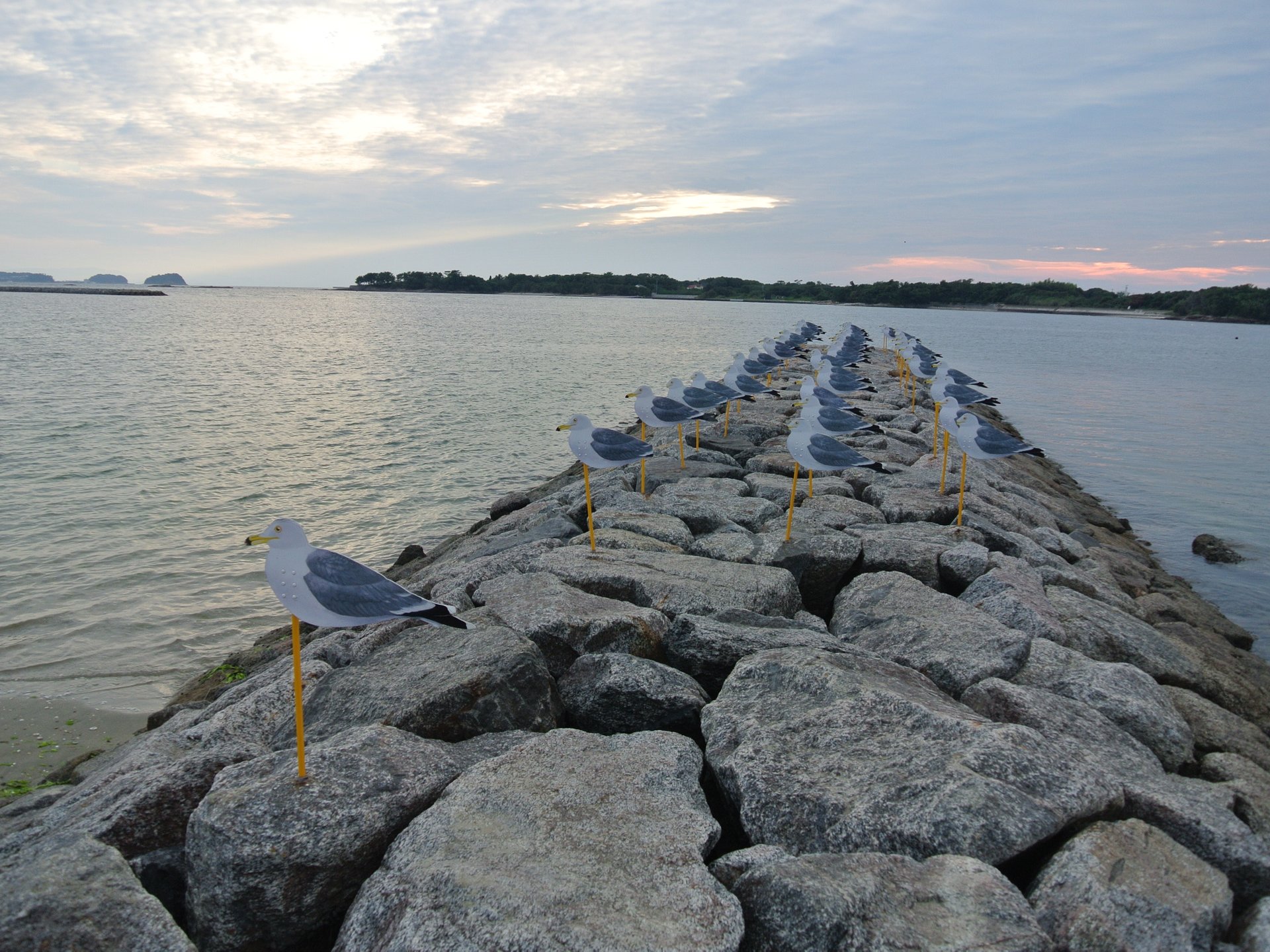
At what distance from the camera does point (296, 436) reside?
72.5 ft

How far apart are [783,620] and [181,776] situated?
4.23 meters

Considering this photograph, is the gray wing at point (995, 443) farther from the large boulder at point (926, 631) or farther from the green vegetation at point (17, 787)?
the green vegetation at point (17, 787)

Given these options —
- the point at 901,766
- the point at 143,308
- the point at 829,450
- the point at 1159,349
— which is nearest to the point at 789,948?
the point at 901,766

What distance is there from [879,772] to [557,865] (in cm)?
182

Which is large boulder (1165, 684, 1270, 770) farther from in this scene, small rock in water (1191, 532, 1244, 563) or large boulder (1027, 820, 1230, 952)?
small rock in water (1191, 532, 1244, 563)

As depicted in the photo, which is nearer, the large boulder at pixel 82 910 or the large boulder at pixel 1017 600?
the large boulder at pixel 82 910

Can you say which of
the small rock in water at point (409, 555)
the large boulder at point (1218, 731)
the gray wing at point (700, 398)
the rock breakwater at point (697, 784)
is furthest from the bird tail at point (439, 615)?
the gray wing at point (700, 398)

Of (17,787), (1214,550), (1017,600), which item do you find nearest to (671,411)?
(1017,600)

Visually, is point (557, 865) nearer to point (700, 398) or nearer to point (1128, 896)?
point (1128, 896)

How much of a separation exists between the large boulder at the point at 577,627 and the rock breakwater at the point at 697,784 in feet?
0.08

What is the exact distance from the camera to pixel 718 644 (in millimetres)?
A: 5871

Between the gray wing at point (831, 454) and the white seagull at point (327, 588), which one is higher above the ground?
the white seagull at point (327, 588)

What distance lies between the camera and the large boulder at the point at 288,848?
3.68 meters

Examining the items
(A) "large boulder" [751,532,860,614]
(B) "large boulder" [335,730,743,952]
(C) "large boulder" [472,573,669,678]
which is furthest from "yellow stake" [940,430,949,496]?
(B) "large boulder" [335,730,743,952]
